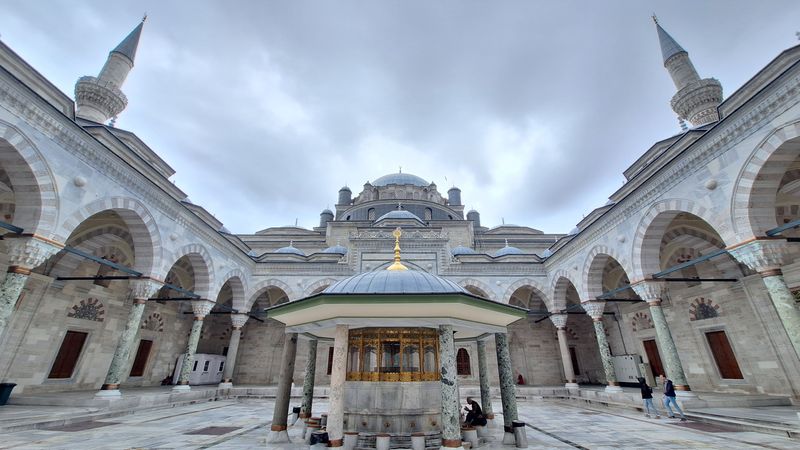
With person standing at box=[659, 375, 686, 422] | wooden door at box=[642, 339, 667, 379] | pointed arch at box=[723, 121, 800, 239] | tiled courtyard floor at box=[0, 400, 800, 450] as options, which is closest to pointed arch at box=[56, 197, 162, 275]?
tiled courtyard floor at box=[0, 400, 800, 450]

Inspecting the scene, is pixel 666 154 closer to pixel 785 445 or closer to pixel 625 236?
pixel 625 236

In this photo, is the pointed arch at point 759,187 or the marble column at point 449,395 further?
the pointed arch at point 759,187

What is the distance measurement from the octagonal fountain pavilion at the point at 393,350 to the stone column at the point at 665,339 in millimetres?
5771

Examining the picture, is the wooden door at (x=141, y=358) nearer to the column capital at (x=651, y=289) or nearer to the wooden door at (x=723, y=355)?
the column capital at (x=651, y=289)

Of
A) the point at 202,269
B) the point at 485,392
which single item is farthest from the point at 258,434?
the point at 202,269

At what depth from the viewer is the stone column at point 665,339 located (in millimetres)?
8680

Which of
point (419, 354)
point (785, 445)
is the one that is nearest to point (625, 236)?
point (785, 445)

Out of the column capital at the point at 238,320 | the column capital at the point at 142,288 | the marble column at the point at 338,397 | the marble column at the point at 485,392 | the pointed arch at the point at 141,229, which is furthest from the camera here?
the column capital at the point at 238,320

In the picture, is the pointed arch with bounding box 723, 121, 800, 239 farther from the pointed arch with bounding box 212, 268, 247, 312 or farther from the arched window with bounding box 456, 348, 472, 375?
the pointed arch with bounding box 212, 268, 247, 312

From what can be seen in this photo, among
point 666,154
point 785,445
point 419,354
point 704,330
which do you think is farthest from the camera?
point 666,154

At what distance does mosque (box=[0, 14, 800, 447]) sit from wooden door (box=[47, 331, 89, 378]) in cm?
5

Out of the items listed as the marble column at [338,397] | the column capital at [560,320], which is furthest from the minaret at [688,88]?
the marble column at [338,397]

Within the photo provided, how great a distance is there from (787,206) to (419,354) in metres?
10.6

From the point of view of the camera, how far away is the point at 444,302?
15.7 ft
